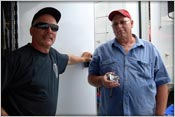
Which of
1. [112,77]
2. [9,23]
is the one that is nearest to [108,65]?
[112,77]

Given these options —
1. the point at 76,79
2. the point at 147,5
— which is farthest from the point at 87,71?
the point at 147,5

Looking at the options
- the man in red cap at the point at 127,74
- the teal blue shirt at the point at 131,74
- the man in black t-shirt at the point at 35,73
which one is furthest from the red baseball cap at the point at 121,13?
the man in black t-shirt at the point at 35,73

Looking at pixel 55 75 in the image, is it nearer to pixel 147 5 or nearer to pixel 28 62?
pixel 28 62

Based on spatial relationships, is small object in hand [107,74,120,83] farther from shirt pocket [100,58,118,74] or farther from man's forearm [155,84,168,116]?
man's forearm [155,84,168,116]

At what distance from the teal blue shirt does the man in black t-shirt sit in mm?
200

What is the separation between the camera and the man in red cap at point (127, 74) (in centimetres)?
101

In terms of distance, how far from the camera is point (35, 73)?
95 cm

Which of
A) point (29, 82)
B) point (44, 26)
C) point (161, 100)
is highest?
point (44, 26)

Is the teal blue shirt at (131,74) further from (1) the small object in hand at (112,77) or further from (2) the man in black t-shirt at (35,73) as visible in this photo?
(2) the man in black t-shirt at (35,73)

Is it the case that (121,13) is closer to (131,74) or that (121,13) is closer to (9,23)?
(131,74)

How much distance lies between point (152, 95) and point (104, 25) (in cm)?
40

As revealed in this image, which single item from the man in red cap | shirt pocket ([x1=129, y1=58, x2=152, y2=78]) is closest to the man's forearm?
the man in red cap

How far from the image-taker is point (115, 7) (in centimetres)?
102

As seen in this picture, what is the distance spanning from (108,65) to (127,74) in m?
0.09
